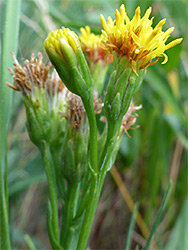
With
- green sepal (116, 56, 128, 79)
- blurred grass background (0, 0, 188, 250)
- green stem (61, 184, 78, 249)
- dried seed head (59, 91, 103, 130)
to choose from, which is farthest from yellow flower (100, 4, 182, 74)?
blurred grass background (0, 0, 188, 250)

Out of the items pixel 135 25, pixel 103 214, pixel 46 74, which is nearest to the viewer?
pixel 135 25

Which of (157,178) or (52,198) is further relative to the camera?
(157,178)

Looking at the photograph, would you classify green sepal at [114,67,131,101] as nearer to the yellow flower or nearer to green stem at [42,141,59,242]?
the yellow flower

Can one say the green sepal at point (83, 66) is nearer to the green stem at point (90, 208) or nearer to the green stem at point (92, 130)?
the green stem at point (92, 130)

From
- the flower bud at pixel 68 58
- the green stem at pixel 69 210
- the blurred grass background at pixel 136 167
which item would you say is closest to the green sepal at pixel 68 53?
the flower bud at pixel 68 58

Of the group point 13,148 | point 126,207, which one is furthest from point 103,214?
point 13,148

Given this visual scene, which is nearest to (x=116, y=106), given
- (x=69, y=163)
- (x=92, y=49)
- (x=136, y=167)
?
(x=69, y=163)

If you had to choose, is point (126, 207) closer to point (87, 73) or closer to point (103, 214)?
point (103, 214)
